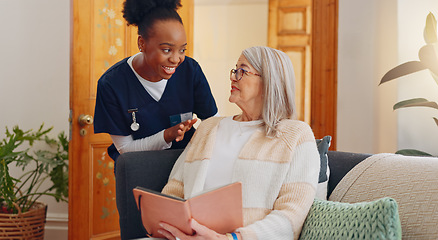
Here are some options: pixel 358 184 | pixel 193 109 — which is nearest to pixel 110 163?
pixel 193 109

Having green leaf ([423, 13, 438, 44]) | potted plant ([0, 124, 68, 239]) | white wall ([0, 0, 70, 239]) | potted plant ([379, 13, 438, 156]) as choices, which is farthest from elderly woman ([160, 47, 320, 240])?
white wall ([0, 0, 70, 239])

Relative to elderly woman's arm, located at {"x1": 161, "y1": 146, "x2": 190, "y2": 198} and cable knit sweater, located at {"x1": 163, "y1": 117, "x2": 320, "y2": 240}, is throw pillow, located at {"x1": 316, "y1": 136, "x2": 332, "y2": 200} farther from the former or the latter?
elderly woman's arm, located at {"x1": 161, "y1": 146, "x2": 190, "y2": 198}

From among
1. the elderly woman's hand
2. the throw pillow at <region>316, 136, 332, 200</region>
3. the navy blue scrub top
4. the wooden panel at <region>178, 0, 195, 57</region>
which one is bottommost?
the elderly woman's hand

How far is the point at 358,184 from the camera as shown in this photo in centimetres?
162

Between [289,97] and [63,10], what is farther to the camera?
[63,10]

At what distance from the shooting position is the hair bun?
2.27 m

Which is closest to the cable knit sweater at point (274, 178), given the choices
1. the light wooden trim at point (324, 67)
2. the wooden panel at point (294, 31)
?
the light wooden trim at point (324, 67)

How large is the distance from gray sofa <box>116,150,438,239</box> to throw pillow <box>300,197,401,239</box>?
0.39 ft

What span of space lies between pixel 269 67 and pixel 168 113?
0.70 metres

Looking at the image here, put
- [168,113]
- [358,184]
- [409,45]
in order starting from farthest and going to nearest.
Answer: [409,45], [168,113], [358,184]

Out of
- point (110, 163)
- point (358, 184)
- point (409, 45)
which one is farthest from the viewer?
point (110, 163)

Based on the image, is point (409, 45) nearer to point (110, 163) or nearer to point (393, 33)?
point (393, 33)

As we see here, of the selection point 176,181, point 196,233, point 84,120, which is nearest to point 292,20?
point 84,120

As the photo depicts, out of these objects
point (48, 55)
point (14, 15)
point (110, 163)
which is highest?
point (14, 15)
